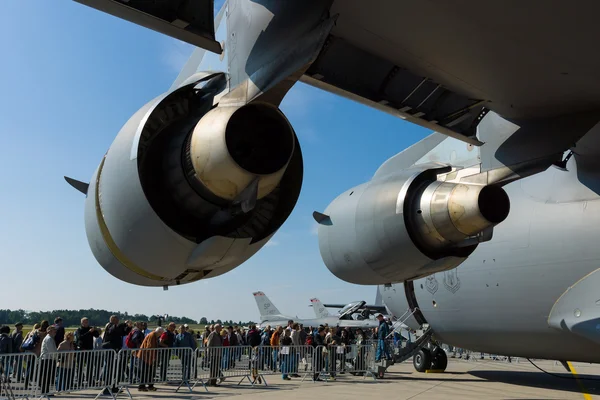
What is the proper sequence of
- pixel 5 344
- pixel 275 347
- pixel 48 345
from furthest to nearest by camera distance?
pixel 275 347 → pixel 5 344 → pixel 48 345

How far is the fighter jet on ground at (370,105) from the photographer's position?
435cm

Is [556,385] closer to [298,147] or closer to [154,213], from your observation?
[298,147]

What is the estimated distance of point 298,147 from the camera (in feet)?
18.7

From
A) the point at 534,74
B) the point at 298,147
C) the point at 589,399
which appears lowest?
the point at 589,399

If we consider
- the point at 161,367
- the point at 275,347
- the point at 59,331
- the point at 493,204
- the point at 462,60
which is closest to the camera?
the point at 462,60

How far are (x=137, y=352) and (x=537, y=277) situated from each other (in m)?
7.89

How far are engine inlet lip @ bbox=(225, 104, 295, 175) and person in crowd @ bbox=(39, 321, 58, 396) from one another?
679cm

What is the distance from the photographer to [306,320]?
1807 inches

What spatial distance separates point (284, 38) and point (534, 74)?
2.36 meters

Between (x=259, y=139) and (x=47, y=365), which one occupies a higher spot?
(x=259, y=139)

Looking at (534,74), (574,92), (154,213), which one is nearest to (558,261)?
(574,92)

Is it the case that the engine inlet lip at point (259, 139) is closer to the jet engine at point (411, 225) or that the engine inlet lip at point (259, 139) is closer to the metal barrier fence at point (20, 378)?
the jet engine at point (411, 225)

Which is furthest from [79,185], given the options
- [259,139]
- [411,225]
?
[411,225]

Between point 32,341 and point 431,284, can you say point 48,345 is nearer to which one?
point 32,341
